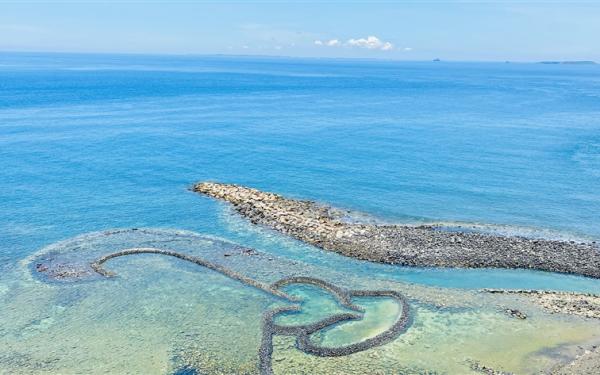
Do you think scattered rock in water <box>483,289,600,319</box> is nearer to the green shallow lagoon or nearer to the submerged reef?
the green shallow lagoon

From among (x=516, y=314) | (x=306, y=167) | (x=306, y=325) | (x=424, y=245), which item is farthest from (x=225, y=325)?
(x=306, y=167)

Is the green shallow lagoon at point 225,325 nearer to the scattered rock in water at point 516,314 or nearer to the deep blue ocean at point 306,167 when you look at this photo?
the scattered rock in water at point 516,314

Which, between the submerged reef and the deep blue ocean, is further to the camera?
the deep blue ocean

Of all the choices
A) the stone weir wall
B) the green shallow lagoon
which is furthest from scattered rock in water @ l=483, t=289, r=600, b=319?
the stone weir wall

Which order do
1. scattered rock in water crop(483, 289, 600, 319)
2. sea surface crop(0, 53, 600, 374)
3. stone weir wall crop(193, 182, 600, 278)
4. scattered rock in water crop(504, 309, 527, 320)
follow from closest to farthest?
1. sea surface crop(0, 53, 600, 374)
2. scattered rock in water crop(504, 309, 527, 320)
3. scattered rock in water crop(483, 289, 600, 319)
4. stone weir wall crop(193, 182, 600, 278)

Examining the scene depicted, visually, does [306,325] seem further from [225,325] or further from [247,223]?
[247,223]

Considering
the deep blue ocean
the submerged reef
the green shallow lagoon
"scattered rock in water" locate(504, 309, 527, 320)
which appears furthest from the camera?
the deep blue ocean
